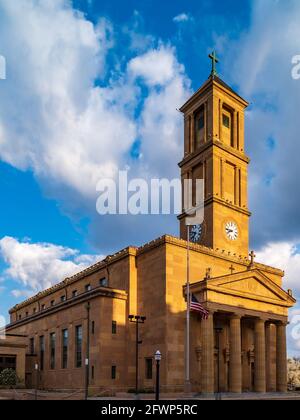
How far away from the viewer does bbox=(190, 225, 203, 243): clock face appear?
2518 inches

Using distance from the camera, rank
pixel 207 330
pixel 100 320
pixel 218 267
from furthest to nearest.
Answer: pixel 218 267 < pixel 100 320 < pixel 207 330

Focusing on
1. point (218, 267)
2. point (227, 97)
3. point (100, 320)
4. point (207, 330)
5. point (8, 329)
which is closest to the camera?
point (207, 330)

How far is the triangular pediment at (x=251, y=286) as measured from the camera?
5151 cm

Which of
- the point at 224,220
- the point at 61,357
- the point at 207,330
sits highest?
the point at 224,220

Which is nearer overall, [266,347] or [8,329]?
[266,347]

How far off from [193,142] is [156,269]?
23046 mm

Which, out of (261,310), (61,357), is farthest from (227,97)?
(61,357)

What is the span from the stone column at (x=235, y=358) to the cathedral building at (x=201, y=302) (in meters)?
0.10

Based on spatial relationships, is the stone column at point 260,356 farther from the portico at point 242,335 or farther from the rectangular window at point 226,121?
the rectangular window at point 226,121

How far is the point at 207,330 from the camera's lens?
1945 inches

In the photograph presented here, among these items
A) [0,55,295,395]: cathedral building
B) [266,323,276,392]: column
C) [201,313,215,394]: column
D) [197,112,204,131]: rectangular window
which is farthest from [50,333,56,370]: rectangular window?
[197,112,204,131]: rectangular window

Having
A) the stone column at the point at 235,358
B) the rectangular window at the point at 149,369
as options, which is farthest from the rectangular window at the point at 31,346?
the stone column at the point at 235,358

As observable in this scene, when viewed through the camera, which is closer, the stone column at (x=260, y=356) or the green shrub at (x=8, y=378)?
the stone column at (x=260, y=356)
